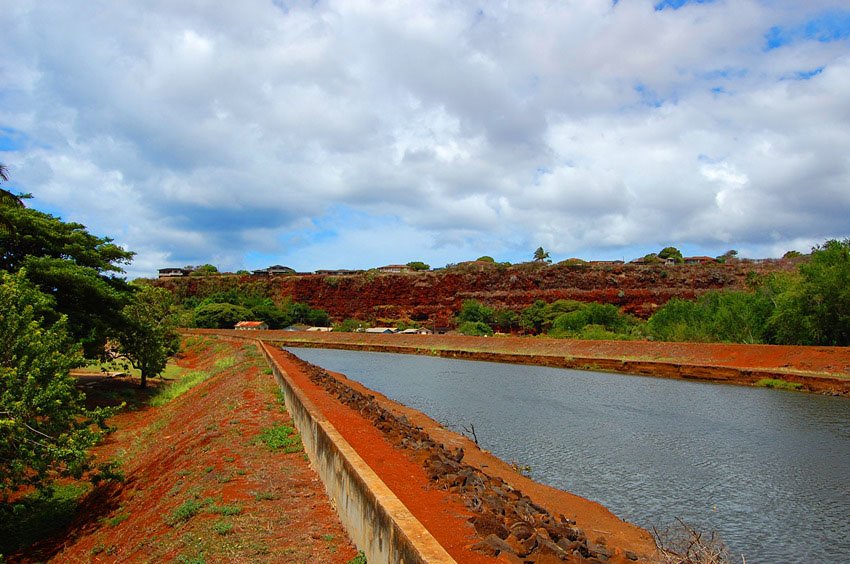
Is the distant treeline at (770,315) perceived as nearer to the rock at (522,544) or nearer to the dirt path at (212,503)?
the dirt path at (212,503)

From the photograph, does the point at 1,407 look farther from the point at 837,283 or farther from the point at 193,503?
the point at 837,283

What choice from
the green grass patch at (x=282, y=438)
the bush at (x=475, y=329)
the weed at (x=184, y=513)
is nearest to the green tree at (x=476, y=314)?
the bush at (x=475, y=329)

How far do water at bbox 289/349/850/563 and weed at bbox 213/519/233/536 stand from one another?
5.98 m

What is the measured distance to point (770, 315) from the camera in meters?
33.6

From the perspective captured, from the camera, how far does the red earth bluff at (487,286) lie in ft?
252

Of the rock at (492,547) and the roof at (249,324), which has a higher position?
the roof at (249,324)

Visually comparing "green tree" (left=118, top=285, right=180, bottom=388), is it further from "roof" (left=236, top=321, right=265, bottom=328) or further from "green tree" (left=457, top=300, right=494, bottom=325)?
"roof" (left=236, top=321, right=265, bottom=328)

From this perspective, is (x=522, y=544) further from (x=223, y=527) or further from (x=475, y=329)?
(x=475, y=329)

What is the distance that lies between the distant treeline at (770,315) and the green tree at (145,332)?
101 feet

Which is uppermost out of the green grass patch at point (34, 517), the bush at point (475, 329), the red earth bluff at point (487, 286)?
the red earth bluff at point (487, 286)

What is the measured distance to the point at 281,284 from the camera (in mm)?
101000

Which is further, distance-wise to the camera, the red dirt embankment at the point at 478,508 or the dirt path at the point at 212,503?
the dirt path at the point at 212,503

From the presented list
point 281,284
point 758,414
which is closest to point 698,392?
point 758,414

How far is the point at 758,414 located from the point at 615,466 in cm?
928
